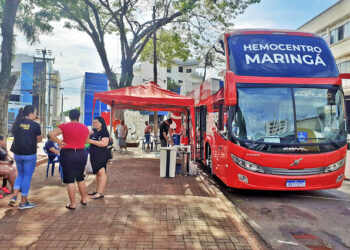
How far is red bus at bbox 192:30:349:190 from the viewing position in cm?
607

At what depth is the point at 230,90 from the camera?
242 inches

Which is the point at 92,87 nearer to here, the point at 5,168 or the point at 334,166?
the point at 5,168

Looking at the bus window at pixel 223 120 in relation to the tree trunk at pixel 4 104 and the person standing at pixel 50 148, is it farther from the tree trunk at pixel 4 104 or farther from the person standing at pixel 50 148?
the tree trunk at pixel 4 104

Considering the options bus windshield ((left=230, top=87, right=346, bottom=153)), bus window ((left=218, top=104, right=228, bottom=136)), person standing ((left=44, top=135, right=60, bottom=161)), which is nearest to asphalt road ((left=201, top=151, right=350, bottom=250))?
bus windshield ((left=230, top=87, right=346, bottom=153))

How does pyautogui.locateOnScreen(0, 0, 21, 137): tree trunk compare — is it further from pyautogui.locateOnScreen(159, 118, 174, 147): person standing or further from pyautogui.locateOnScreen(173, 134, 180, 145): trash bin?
pyautogui.locateOnScreen(173, 134, 180, 145): trash bin

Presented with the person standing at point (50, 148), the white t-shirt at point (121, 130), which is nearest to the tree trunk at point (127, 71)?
the white t-shirt at point (121, 130)

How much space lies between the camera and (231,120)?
6.45 m

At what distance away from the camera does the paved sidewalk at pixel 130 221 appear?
3945 mm

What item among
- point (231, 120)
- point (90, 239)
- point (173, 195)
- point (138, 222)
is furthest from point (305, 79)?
point (90, 239)

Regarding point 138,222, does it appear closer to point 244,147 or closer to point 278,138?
point 244,147

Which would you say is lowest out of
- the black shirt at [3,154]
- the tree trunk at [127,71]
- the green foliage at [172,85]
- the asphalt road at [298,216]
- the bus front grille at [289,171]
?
the asphalt road at [298,216]

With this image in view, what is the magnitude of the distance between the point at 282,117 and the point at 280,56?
149cm

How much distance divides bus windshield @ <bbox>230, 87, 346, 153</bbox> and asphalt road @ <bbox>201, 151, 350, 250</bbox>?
4.00 feet

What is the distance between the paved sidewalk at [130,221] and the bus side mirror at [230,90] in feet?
6.95
